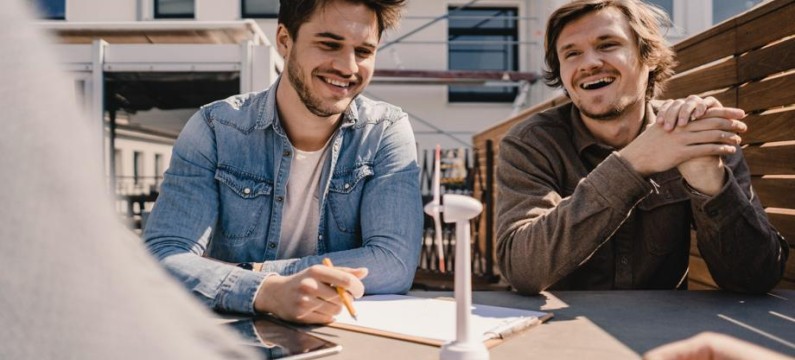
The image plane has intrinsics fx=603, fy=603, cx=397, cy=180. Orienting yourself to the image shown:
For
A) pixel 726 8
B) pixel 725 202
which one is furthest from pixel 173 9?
pixel 725 202

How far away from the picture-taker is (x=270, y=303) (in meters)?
1.26

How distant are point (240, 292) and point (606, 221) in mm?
961

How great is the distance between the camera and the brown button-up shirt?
160cm

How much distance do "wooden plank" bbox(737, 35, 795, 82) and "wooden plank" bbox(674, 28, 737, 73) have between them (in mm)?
130

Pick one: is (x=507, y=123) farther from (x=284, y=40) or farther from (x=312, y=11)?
(x=312, y=11)

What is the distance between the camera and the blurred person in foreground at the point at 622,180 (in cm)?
160

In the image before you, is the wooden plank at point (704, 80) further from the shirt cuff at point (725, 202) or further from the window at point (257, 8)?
the window at point (257, 8)

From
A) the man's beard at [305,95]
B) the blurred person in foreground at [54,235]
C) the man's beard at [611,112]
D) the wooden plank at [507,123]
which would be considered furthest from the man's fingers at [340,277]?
the wooden plank at [507,123]

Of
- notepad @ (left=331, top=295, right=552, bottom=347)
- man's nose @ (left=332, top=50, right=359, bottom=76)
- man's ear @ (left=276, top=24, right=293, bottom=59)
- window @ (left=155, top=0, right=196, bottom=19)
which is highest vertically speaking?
window @ (left=155, top=0, right=196, bottom=19)

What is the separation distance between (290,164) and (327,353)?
1.02 metres

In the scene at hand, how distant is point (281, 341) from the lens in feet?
3.36

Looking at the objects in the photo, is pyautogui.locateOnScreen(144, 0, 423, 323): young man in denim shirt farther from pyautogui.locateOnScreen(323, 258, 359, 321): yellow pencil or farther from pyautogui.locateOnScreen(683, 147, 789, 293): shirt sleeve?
pyautogui.locateOnScreen(683, 147, 789, 293): shirt sleeve

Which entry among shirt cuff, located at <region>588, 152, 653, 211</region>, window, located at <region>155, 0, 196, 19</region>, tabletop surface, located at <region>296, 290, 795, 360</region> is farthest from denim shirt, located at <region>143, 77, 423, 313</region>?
window, located at <region>155, 0, 196, 19</region>

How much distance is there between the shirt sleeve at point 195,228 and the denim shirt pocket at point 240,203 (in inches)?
1.4
